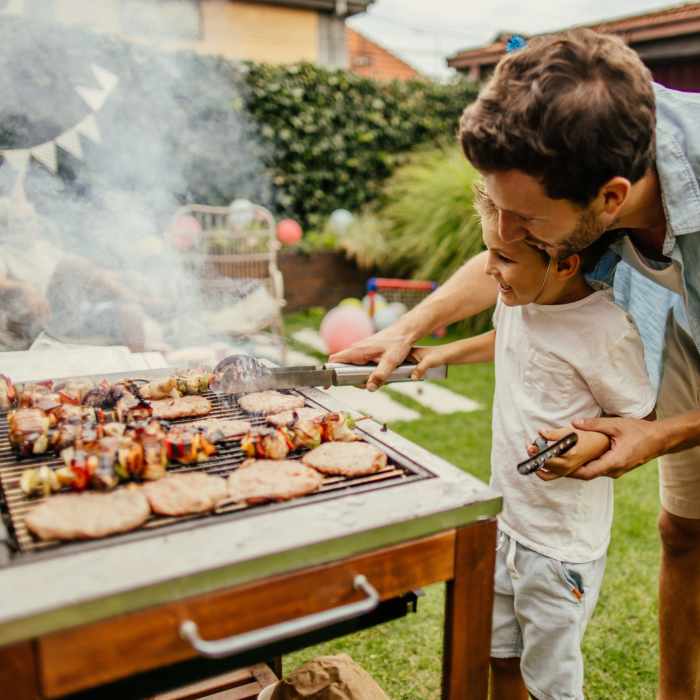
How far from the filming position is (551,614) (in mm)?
1847

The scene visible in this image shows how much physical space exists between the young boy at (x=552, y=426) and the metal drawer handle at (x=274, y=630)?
789 millimetres

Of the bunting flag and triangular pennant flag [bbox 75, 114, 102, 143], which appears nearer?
the bunting flag

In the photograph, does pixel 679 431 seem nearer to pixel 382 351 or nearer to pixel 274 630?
pixel 382 351

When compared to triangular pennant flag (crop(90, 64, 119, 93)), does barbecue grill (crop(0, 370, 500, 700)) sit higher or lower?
lower

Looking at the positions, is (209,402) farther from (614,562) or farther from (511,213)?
(614,562)

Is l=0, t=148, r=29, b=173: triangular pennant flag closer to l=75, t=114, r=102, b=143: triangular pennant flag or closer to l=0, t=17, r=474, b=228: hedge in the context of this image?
l=0, t=17, r=474, b=228: hedge

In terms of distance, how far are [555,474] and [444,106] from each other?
36.1ft

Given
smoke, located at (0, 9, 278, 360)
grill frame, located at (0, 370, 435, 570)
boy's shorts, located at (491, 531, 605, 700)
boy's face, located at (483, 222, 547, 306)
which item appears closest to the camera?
grill frame, located at (0, 370, 435, 570)

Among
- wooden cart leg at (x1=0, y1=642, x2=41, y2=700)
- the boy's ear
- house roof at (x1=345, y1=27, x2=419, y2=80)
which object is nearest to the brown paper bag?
wooden cart leg at (x1=0, y1=642, x2=41, y2=700)

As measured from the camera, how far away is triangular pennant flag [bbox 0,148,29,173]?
18.1 feet

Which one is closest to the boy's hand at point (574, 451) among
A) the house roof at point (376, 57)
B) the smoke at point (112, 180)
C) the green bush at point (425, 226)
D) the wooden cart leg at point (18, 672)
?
the wooden cart leg at point (18, 672)

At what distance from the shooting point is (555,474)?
157cm

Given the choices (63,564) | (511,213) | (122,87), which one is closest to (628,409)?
(511,213)

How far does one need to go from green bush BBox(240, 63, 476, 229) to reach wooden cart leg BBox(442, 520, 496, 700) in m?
9.03
